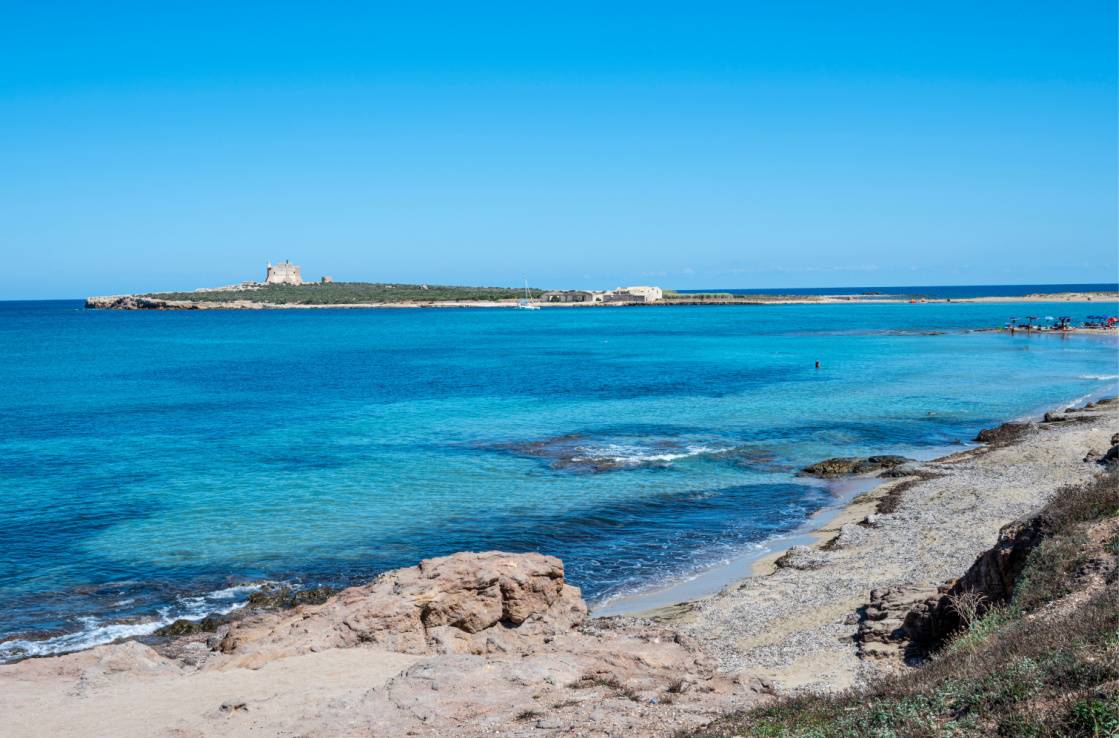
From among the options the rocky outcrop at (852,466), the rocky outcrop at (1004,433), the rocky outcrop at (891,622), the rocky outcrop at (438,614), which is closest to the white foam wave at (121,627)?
the rocky outcrop at (438,614)

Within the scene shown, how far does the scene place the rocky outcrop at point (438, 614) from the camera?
14641 mm

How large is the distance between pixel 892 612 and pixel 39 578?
61.8 feet

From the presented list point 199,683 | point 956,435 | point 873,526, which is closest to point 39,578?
point 199,683

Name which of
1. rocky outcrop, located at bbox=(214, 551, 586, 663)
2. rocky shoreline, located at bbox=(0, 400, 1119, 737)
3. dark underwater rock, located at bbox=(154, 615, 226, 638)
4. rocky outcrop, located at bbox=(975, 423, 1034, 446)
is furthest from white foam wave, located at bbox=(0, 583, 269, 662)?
rocky outcrop, located at bbox=(975, 423, 1034, 446)

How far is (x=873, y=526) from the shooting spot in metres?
22.8

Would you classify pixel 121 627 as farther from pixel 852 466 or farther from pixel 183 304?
pixel 183 304

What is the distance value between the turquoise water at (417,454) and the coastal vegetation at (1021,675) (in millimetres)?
9416

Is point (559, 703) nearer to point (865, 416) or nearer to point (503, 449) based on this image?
point (503, 449)

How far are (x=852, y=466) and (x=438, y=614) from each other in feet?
67.5

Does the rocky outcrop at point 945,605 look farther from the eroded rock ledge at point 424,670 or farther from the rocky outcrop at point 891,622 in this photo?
the eroded rock ledge at point 424,670

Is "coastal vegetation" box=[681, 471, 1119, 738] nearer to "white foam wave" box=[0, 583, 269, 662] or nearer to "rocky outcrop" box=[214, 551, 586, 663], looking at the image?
"rocky outcrop" box=[214, 551, 586, 663]

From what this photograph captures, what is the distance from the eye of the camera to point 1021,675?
324 inches

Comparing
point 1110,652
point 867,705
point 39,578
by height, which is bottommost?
point 39,578

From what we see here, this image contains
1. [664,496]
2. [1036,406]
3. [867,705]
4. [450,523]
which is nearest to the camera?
[867,705]
